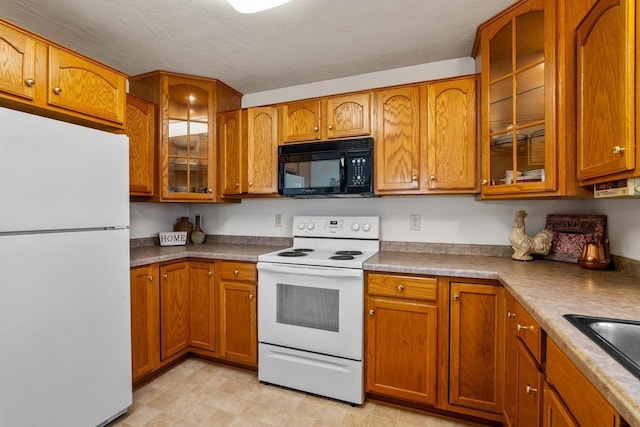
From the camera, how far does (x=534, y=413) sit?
118cm

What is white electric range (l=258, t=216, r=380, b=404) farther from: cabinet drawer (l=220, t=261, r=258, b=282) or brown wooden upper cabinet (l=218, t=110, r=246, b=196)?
brown wooden upper cabinet (l=218, t=110, r=246, b=196)

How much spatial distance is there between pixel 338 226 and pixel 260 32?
145cm

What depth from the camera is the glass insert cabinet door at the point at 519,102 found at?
5.03 ft

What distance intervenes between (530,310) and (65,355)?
81.8 inches

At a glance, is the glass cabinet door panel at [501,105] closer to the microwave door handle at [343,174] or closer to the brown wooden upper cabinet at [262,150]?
the microwave door handle at [343,174]

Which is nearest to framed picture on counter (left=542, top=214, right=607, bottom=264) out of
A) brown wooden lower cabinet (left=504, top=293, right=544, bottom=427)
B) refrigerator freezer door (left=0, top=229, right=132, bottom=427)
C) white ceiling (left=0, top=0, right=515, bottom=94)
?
brown wooden lower cabinet (left=504, top=293, right=544, bottom=427)

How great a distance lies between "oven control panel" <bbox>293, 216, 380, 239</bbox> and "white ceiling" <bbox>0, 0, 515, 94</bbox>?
1.18 meters

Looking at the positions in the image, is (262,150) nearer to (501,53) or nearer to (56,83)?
(56,83)

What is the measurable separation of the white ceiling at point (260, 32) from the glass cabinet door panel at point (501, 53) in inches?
5.0

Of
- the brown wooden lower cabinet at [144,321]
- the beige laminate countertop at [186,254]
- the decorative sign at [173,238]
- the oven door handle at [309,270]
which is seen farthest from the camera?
the decorative sign at [173,238]

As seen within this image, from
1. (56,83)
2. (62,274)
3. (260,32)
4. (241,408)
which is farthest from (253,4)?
(241,408)

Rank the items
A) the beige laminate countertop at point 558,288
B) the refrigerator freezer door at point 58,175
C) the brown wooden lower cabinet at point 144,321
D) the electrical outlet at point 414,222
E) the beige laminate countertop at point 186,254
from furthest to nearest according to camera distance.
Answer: the electrical outlet at point 414,222 < the beige laminate countertop at point 186,254 < the brown wooden lower cabinet at point 144,321 < the refrigerator freezer door at point 58,175 < the beige laminate countertop at point 558,288

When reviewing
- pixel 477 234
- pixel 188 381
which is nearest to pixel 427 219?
pixel 477 234

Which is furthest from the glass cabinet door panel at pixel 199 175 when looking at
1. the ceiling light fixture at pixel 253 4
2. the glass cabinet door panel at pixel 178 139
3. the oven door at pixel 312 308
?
the ceiling light fixture at pixel 253 4
